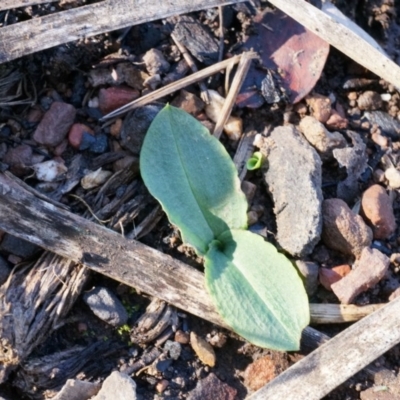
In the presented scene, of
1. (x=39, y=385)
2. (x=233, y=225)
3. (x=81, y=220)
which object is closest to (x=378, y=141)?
(x=233, y=225)

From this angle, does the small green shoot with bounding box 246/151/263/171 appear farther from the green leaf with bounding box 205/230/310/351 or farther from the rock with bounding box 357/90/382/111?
the rock with bounding box 357/90/382/111

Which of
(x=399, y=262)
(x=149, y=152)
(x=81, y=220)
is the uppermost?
(x=149, y=152)

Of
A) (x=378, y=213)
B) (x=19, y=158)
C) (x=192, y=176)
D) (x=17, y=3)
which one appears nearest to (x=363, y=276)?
(x=378, y=213)

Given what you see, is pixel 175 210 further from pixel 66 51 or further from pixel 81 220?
pixel 66 51

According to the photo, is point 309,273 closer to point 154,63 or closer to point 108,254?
point 108,254

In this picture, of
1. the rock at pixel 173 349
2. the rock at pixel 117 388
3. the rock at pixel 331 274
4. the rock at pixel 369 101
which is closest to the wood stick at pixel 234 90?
the rock at pixel 369 101
